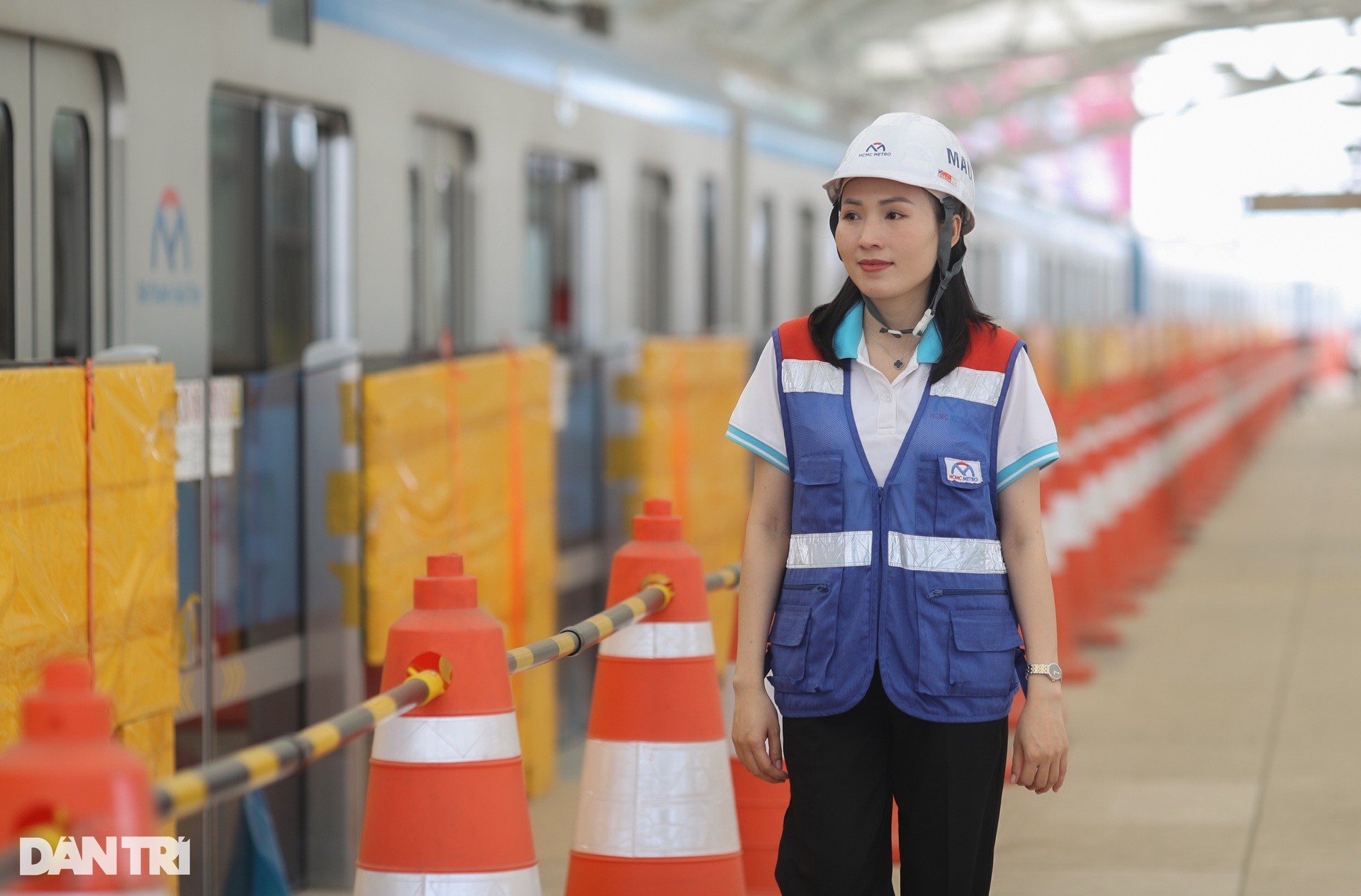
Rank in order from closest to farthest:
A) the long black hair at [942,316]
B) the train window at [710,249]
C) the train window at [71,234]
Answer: the long black hair at [942,316], the train window at [71,234], the train window at [710,249]

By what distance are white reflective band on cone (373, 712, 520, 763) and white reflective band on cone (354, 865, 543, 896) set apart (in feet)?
0.66

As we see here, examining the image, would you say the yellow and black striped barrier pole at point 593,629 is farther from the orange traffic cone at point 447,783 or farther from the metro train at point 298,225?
the metro train at point 298,225

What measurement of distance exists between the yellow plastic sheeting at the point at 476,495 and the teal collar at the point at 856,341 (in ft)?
7.60

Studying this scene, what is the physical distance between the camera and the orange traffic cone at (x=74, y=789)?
209cm

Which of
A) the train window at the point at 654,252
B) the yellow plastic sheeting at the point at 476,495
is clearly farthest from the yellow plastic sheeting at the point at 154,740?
the train window at the point at 654,252

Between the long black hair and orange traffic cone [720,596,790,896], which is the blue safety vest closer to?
the long black hair

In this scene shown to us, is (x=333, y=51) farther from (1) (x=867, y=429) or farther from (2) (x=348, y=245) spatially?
(1) (x=867, y=429)

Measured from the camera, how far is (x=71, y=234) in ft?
16.7

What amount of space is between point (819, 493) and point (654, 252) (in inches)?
251

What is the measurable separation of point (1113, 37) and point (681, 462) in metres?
16.9

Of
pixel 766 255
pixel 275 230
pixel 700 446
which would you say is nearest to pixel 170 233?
pixel 275 230

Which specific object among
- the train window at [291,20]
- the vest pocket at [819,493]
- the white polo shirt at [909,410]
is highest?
the train window at [291,20]

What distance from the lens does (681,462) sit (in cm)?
891

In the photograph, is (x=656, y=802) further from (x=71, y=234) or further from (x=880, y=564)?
(x=71, y=234)
